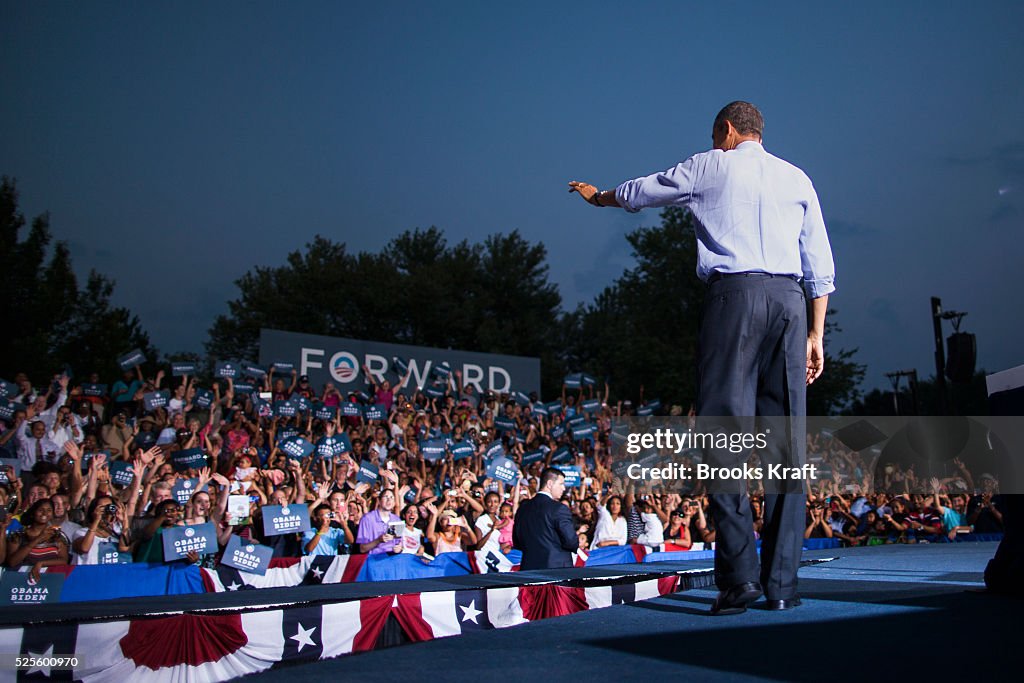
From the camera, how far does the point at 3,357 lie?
2617 cm

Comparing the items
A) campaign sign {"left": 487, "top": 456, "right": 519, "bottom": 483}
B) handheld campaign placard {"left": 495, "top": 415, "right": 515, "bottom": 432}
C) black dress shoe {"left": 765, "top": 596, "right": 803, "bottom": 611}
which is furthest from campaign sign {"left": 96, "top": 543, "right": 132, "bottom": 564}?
handheld campaign placard {"left": 495, "top": 415, "right": 515, "bottom": 432}

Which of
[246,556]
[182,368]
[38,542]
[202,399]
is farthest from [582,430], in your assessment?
[38,542]

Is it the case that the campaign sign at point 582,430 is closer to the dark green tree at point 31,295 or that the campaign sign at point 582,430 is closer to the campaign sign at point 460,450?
the campaign sign at point 460,450

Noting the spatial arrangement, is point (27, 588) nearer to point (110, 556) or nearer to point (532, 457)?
point (110, 556)

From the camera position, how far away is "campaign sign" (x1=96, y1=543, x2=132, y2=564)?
8.14 metres

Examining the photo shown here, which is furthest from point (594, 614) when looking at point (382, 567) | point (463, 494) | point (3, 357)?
point (3, 357)

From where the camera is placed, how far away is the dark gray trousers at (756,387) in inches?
114

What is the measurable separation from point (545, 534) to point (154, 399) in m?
7.99

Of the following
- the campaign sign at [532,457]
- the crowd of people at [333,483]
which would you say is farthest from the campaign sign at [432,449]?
the campaign sign at [532,457]

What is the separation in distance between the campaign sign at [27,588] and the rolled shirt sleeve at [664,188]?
5.01 m

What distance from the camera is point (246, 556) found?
27.1 ft

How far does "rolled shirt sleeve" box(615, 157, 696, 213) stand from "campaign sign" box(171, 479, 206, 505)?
23.4 ft

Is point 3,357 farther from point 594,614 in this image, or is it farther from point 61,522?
point 594,614

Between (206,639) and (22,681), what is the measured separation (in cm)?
86
